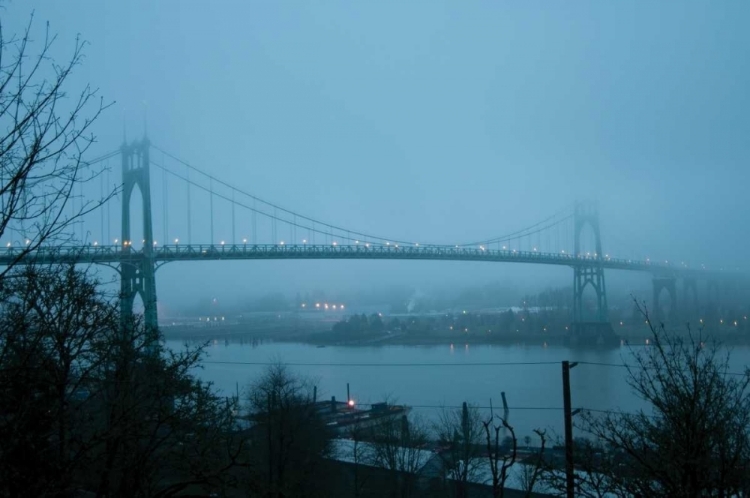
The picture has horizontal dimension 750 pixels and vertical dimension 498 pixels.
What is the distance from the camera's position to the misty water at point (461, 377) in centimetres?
605

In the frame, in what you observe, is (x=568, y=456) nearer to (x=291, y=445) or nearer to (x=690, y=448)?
(x=690, y=448)

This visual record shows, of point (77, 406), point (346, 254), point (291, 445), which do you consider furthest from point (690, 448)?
point (346, 254)

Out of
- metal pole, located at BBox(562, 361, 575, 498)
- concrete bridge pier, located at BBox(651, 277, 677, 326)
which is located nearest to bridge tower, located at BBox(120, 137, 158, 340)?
metal pole, located at BBox(562, 361, 575, 498)

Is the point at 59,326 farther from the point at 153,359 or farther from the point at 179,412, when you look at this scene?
the point at 153,359

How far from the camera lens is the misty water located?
605cm

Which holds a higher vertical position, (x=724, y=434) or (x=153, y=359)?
(x=153, y=359)

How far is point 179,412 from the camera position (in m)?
1.33

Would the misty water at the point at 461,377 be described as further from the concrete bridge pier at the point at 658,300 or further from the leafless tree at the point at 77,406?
the leafless tree at the point at 77,406

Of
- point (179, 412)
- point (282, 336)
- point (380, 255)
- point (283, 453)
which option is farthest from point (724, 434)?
point (282, 336)

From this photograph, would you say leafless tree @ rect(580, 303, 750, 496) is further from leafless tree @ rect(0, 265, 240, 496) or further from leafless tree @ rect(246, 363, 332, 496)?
leafless tree @ rect(246, 363, 332, 496)

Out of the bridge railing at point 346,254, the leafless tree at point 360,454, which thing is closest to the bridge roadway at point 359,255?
the bridge railing at point 346,254

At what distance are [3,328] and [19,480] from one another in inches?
9.9

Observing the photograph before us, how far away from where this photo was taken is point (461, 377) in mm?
8078

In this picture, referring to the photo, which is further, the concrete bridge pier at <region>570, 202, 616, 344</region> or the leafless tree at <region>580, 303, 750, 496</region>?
the concrete bridge pier at <region>570, 202, 616, 344</region>
